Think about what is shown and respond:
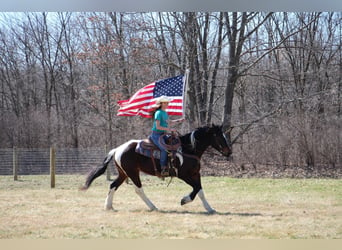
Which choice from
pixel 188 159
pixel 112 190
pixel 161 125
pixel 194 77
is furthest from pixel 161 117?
pixel 194 77

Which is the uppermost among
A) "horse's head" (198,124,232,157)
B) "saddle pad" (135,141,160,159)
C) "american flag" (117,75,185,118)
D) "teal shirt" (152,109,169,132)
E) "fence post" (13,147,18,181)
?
"american flag" (117,75,185,118)

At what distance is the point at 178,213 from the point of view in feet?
19.9

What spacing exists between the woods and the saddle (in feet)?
11.9

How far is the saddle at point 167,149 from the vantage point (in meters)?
6.18

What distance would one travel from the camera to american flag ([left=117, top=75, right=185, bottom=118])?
6.74 meters

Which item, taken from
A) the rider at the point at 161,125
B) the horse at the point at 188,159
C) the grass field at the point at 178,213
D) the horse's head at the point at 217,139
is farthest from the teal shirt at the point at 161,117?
the grass field at the point at 178,213

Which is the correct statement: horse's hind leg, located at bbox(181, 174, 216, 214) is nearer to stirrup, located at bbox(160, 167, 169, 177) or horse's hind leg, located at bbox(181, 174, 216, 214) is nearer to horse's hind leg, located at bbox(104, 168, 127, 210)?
stirrup, located at bbox(160, 167, 169, 177)

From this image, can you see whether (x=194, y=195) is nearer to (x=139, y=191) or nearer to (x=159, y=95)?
(x=139, y=191)

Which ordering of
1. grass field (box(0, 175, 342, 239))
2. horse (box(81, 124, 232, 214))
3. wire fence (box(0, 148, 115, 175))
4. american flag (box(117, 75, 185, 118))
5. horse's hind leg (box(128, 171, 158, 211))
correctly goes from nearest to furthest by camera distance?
grass field (box(0, 175, 342, 239)), horse (box(81, 124, 232, 214)), horse's hind leg (box(128, 171, 158, 211)), american flag (box(117, 75, 185, 118)), wire fence (box(0, 148, 115, 175))

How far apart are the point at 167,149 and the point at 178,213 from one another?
0.83m

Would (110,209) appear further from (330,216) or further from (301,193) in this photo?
(301,193)

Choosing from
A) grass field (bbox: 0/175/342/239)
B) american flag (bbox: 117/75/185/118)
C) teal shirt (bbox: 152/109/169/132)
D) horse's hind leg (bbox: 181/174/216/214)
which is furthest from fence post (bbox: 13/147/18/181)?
horse's hind leg (bbox: 181/174/216/214)

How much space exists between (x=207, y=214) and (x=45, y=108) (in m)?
5.95

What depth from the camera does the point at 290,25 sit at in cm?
1027
